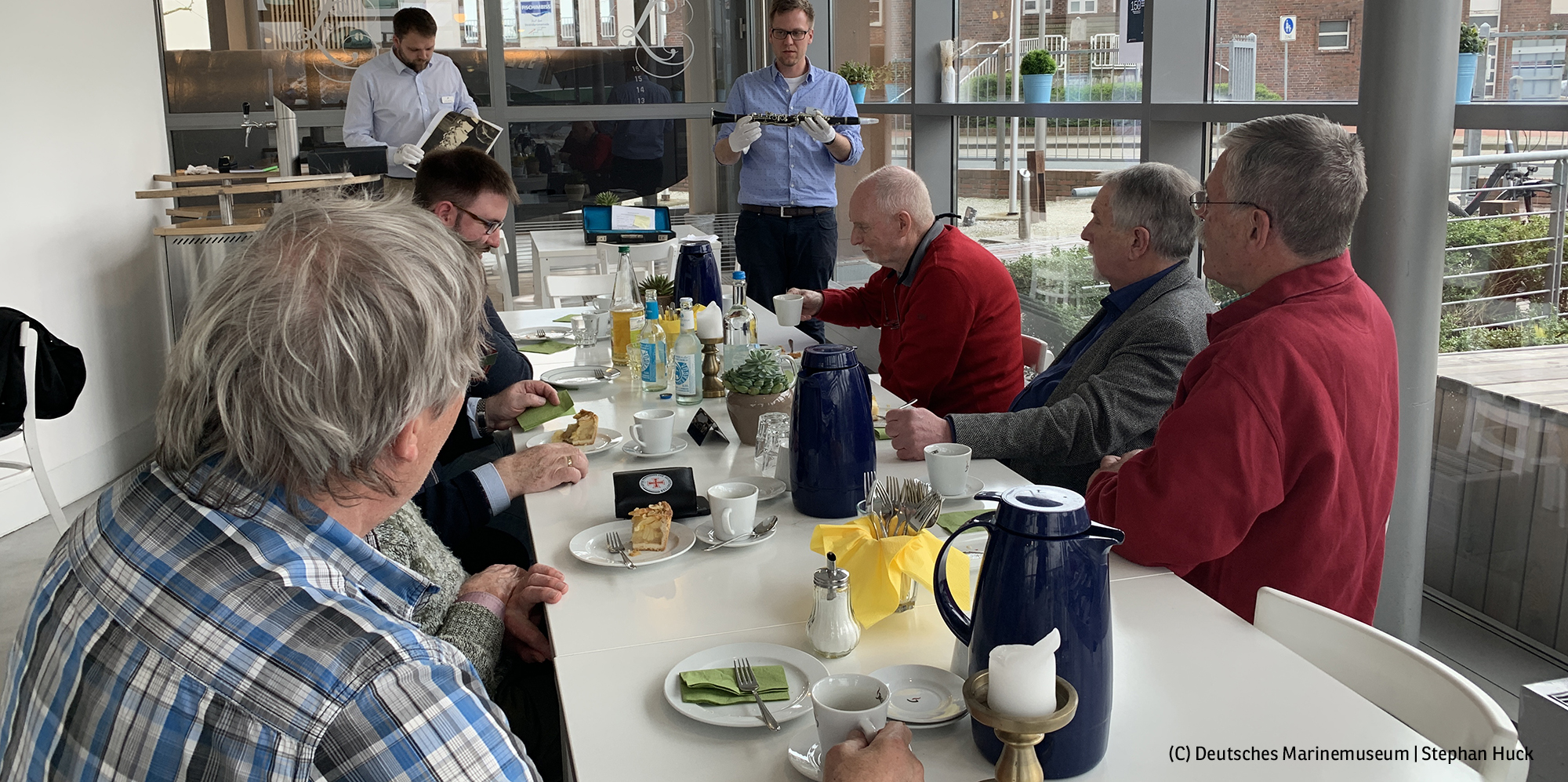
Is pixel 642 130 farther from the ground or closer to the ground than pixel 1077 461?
farther from the ground

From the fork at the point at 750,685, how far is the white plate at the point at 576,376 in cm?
165

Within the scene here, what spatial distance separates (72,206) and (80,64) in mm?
626

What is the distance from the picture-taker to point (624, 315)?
3023mm

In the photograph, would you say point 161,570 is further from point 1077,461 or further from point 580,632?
point 1077,461

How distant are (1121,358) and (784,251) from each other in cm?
298

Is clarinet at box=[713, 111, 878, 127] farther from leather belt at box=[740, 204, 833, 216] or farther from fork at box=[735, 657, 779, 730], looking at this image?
fork at box=[735, 657, 779, 730]

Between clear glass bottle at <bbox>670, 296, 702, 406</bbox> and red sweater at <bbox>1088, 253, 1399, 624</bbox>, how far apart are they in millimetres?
1132

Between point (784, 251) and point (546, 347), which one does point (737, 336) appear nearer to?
point (546, 347)

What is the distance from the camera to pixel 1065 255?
14.2 feet

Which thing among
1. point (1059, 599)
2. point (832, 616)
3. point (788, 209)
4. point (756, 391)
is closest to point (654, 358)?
point (756, 391)

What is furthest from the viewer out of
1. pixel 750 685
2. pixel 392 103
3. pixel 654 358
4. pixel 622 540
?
pixel 392 103

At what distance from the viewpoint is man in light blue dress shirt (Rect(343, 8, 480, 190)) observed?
5449mm

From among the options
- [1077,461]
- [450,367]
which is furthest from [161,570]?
[1077,461]

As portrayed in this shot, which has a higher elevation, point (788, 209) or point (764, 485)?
point (788, 209)
